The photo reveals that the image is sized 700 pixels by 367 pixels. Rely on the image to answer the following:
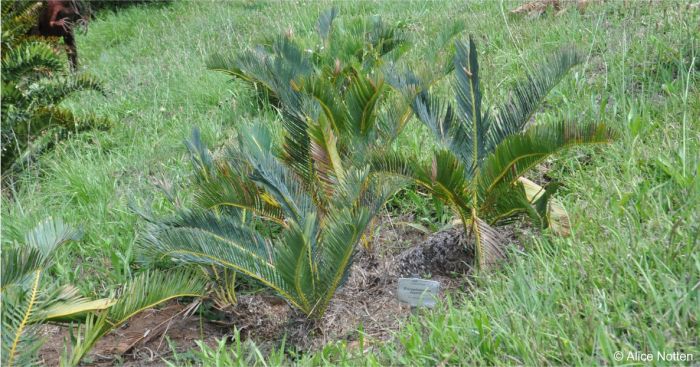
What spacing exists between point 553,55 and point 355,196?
111 centimetres

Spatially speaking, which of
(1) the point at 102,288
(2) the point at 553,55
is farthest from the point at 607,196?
(1) the point at 102,288

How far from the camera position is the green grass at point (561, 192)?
79.5 inches

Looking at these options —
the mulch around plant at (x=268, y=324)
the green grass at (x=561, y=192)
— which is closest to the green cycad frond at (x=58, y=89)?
the green grass at (x=561, y=192)

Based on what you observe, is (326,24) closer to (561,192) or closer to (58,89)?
(58,89)

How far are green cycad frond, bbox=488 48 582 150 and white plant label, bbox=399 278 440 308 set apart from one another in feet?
2.23

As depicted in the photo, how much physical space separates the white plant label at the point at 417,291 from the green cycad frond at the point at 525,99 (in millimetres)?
680

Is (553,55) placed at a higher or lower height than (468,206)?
higher

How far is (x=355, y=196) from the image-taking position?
264cm

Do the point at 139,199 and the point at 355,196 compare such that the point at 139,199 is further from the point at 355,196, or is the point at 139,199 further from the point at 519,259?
the point at 519,259

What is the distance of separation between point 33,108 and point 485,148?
142 inches

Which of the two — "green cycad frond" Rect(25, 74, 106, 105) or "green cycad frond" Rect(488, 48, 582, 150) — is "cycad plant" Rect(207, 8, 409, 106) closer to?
"green cycad frond" Rect(488, 48, 582, 150)

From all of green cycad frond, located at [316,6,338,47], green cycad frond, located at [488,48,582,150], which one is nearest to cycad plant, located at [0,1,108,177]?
green cycad frond, located at [316,6,338,47]

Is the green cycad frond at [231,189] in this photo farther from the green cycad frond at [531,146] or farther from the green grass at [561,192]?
the green cycad frond at [531,146]

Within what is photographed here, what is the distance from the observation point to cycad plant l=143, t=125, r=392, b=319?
2512mm
